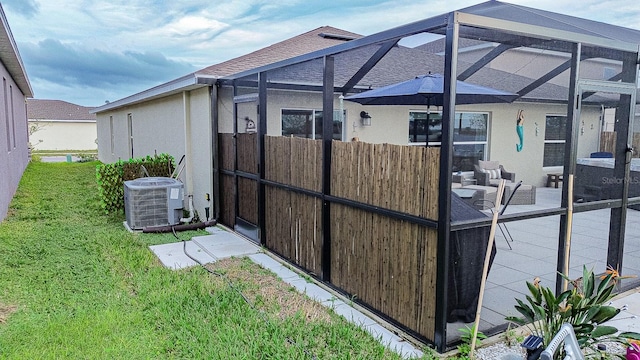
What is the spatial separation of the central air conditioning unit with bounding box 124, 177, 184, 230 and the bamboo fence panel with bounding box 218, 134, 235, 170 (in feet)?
2.76

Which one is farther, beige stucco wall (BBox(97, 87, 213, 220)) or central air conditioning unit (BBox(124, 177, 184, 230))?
beige stucco wall (BBox(97, 87, 213, 220))

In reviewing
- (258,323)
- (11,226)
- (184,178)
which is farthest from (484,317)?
(11,226)

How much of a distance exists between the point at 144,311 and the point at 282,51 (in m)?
6.38

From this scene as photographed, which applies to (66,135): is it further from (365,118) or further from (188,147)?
(365,118)

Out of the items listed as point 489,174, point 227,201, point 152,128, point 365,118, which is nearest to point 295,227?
point 227,201

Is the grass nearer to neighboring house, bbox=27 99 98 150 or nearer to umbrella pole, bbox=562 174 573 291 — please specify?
umbrella pole, bbox=562 174 573 291

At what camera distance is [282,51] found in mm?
8852

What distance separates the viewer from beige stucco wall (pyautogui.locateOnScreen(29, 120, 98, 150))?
3528cm

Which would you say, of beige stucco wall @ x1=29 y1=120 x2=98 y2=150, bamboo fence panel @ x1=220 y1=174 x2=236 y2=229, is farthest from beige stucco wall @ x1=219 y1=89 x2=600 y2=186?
beige stucco wall @ x1=29 y1=120 x2=98 y2=150

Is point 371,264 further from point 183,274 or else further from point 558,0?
point 558,0

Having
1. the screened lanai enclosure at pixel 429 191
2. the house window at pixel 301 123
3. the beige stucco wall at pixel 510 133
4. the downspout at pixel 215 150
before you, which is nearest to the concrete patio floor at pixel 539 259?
the screened lanai enclosure at pixel 429 191

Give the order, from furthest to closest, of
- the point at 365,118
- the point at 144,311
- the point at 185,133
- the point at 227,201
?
the point at 365,118
the point at 185,133
the point at 227,201
the point at 144,311

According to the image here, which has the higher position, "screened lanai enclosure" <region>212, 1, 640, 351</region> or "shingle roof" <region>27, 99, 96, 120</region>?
"shingle roof" <region>27, 99, 96, 120</region>

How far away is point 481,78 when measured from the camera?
916 cm
